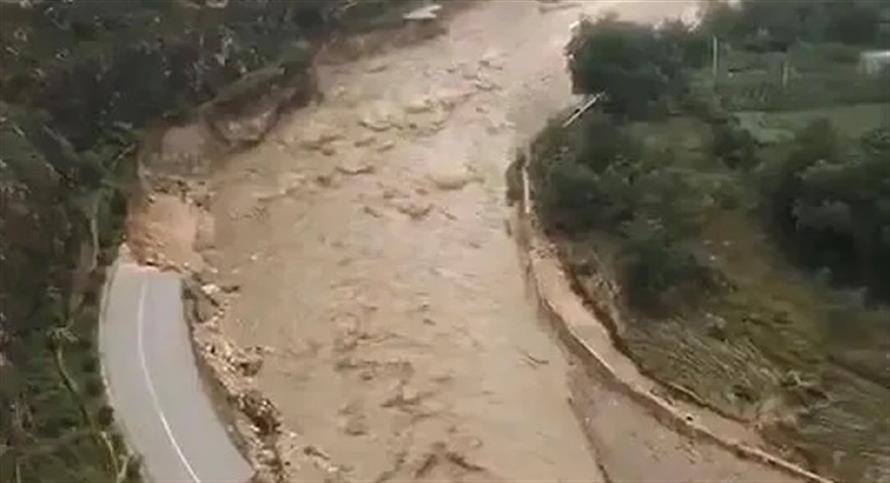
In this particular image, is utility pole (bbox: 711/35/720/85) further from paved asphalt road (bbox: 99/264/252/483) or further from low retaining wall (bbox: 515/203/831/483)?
paved asphalt road (bbox: 99/264/252/483)

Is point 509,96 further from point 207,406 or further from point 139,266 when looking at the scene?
point 207,406

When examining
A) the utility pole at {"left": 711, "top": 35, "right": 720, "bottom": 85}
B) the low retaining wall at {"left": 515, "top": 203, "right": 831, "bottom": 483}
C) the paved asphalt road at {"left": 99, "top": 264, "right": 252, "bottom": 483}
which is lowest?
the low retaining wall at {"left": 515, "top": 203, "right": 831, "bottom": 483}

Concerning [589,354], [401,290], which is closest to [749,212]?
[589,354]

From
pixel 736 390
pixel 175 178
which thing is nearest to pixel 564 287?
pixel 736 390

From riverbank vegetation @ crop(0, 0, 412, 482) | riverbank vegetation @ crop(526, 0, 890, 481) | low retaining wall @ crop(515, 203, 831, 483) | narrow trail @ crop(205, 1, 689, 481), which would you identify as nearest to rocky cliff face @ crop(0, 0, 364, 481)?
riverbank vegetation @ crop(0, 0, 412, 482)

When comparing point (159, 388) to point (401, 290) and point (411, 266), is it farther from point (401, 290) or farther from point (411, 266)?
point (411, 266)

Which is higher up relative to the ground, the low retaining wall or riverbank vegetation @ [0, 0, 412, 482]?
riverbank vegetation @ [0, 0, 412, 482]

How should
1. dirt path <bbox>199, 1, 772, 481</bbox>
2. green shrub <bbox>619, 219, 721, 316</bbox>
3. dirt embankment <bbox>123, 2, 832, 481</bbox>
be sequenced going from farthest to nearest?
green shrub <bbox>619, 219, 721, 316</bbox>, dirt path <bbox>199, 1, 772, 481</bbox>, dirt embankment <bbox>123, 2, 832, 481</bbox>
